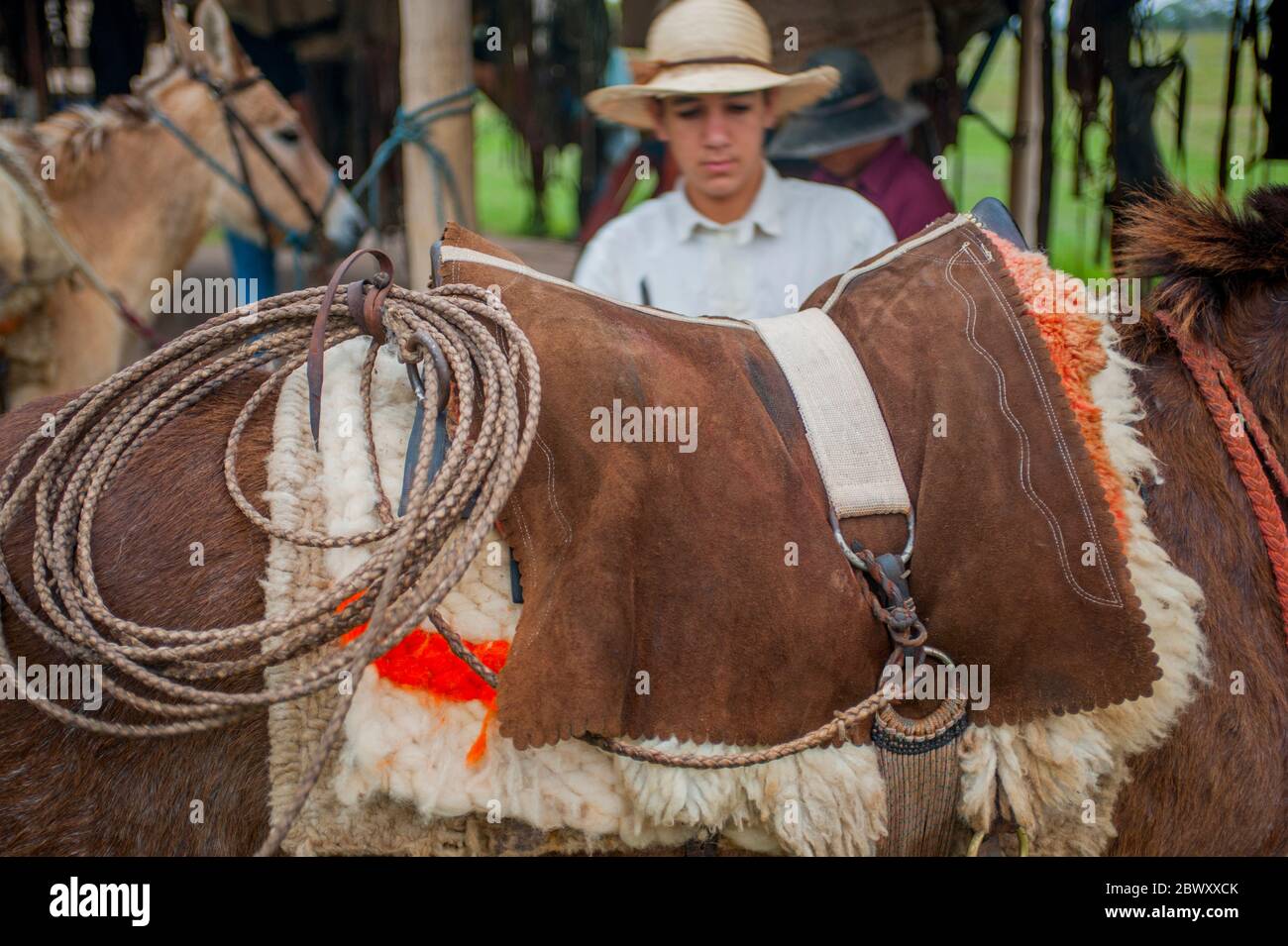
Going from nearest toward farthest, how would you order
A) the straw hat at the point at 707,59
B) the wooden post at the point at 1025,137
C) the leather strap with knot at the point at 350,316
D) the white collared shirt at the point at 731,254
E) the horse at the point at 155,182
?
the leather strap with knot at the point at 350,316, the straw hat at the point at 707,59, the white collared shirt at the point at 731,254, the horse at the point at 155,182, the wooden post at the point at 1025,137

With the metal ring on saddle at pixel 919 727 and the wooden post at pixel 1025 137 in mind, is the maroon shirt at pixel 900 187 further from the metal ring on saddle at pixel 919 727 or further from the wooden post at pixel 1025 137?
the metal ring on saddle at pixel 919 727

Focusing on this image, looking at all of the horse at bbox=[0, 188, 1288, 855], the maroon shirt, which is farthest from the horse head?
the horse at bbox=[0, 188, 1288, 855]

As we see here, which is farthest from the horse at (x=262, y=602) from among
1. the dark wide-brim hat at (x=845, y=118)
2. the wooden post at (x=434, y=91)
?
the dark wide-brim hat at (x=845, y=118)

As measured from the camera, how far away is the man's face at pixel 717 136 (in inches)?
114

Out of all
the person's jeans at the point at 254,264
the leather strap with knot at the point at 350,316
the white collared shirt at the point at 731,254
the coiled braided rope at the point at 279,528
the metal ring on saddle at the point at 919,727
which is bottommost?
the metal ring on saddle at the point at 919,727

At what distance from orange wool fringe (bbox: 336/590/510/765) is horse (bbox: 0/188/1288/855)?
0.19m

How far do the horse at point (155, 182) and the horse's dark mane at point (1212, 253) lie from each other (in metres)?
3.53

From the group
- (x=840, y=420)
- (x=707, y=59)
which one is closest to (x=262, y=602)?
(x=840, y=420)

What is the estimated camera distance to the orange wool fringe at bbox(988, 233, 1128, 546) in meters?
1.49

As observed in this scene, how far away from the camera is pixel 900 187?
14.7ft

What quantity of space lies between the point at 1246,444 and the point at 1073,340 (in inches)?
12.0

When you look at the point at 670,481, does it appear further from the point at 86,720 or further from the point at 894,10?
the point at 894,10

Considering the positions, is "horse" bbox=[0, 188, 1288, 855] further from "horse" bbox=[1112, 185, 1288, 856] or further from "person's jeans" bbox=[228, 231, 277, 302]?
"person's jeans" bbox=[228, 231, 277, 302]

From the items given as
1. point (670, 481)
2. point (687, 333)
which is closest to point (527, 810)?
point (670, 481)
